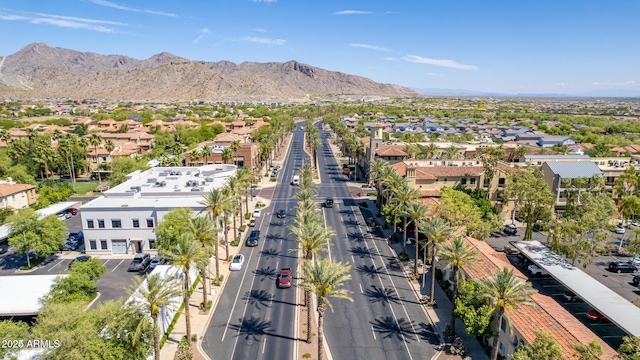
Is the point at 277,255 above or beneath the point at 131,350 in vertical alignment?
beneath

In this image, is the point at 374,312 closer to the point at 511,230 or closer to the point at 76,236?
the point at 511,230

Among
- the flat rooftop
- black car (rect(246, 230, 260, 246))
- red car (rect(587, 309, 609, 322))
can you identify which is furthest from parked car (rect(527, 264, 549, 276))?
the flat rooftop

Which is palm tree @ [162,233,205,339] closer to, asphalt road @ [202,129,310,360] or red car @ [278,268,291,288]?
asphalt road @ [202,129,310,360]

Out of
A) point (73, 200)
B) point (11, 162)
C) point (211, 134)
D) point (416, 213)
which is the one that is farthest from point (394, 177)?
point (211, 134)

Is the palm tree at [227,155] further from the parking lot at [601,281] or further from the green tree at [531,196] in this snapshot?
the green tree at [531,196]

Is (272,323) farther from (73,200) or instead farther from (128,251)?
(73,200)

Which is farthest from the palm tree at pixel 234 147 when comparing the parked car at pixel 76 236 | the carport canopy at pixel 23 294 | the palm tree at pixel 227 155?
the carport canopy at pixel 23 294

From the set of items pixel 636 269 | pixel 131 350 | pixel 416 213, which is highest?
pixel 416 213
